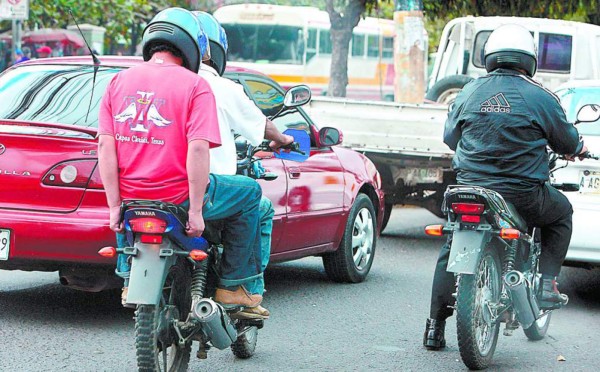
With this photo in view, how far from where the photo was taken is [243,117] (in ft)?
17.9

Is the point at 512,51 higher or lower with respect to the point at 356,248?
higher

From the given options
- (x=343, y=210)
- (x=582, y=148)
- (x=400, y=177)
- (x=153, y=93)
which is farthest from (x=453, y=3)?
(x=153, y=93)

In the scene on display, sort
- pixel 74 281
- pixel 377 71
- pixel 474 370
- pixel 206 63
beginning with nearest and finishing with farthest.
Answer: pixel 206 63 → pixel 474 370 → pixel 74 281 → pixel 377 71

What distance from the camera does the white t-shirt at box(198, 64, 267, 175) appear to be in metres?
5.39

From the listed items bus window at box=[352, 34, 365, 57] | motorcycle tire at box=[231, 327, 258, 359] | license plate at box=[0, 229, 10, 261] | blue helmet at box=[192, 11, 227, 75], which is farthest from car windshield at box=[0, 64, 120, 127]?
bus window at box=[352, 34, 365, 57]

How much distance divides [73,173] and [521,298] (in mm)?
2564

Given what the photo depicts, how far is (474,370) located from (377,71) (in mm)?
30075

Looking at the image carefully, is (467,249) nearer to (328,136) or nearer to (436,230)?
(436,230)

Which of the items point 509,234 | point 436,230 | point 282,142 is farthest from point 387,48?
point 282,142

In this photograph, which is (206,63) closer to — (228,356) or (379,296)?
(228,356)

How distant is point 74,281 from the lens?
22.4 ft

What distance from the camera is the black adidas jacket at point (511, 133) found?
20.3ft

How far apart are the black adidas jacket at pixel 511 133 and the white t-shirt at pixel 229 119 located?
4.32 ft

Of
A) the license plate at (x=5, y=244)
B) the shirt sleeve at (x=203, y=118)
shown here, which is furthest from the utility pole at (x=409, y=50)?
the shirt sleeve at (x=203, y=118)
